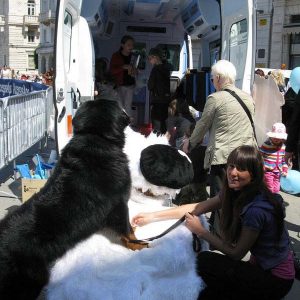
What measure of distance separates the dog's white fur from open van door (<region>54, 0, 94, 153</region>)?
6.99ft

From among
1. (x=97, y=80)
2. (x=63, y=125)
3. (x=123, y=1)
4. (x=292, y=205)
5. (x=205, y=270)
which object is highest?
(x=123, y=1)

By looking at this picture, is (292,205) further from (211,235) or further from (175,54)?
(175,54)

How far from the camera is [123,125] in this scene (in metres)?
2.80

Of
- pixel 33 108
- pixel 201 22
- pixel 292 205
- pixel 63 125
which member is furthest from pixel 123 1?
pixel 292 205

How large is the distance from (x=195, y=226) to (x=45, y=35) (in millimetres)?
A: 76414

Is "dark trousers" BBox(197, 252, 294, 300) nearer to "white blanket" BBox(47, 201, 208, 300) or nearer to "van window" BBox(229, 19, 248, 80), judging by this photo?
"white blanket" BBox(47, 201, 208, 300)

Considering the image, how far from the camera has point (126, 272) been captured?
8.39ft

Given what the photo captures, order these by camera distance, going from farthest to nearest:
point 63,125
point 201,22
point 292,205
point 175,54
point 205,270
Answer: point 175,54, point 201,22, point 292,205, point 63,125, point 205,270

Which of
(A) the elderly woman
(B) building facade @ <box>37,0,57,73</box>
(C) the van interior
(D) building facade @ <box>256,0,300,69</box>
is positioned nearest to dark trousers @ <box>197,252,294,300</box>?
(A) the elderly woman

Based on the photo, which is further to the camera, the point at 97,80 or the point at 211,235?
the point at 97,80

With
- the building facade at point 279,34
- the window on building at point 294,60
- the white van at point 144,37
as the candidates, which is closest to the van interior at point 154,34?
the white van at point 144,37

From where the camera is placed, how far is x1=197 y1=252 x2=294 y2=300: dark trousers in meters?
2.67

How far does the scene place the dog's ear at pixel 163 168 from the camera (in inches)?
122

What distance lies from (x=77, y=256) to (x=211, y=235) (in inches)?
33.0
